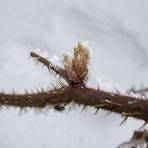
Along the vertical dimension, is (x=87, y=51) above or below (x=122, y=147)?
above

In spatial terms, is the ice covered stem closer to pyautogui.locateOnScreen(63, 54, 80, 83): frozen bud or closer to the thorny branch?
the thorny branch

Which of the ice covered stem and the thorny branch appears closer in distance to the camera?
the ice covered stem

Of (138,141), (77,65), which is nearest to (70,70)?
(77,65)

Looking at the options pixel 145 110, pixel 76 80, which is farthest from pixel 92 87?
pixel 145 110

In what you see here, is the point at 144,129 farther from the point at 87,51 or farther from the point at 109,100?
the point at 87,51

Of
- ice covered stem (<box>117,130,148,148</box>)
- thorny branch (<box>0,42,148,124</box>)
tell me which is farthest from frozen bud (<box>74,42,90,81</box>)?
ice covered stem (<box>117,130,148,148</box>)
